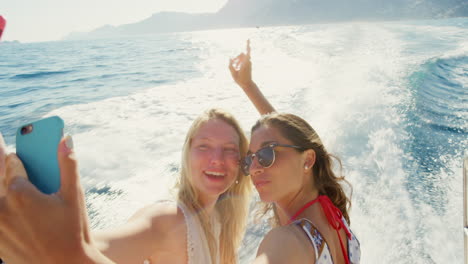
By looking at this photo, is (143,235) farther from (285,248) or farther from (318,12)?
(318,12)

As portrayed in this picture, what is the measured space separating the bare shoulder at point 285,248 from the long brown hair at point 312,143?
0.51 m

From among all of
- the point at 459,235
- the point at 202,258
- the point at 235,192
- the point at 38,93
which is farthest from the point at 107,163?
the point at 38,93

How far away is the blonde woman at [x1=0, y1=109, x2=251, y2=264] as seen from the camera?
506 mm

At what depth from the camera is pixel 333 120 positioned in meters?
5.54

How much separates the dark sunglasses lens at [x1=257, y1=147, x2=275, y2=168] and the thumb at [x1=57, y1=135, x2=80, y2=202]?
3.40 feet

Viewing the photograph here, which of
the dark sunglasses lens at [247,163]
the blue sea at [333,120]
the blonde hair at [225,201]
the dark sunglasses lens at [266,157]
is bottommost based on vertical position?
the blue sea at [333,120]

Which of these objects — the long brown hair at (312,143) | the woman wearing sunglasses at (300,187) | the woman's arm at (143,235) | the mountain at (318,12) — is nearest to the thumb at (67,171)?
the woman's arm at (143,235)

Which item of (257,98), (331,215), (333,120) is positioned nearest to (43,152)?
(331,215)

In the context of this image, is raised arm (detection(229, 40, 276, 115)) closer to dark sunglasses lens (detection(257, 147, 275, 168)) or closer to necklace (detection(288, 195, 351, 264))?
dark sunglasses lens (detection(257, 147, 275, 168))

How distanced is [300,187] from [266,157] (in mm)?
237

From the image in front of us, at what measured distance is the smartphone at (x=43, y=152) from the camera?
0.57 m

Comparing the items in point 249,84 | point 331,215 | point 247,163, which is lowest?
point 331,215

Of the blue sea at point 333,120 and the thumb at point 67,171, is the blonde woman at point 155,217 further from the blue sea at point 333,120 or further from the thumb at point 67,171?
the blue sea at point 333,120

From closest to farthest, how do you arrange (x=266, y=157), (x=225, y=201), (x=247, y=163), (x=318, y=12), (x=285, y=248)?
1. (x=285, y=248)
2. (x=266, y=157)
3. (x=247, y=163)
4. (x=225, y=201)
5. (x=318, y=12)
